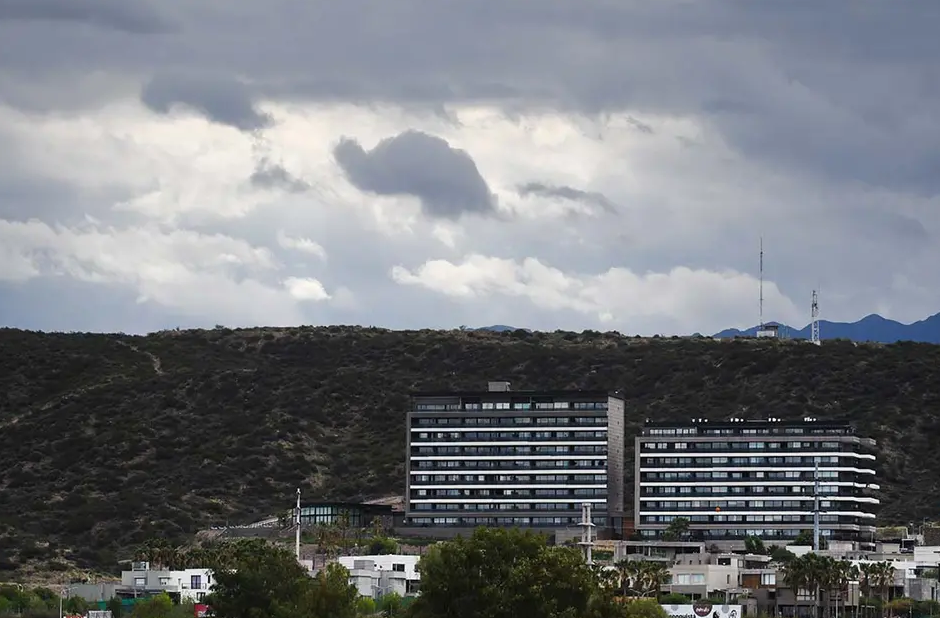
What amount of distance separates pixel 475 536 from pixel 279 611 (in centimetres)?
1840

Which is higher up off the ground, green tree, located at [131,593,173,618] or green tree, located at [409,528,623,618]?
green tree, located at [409,528,623,618]

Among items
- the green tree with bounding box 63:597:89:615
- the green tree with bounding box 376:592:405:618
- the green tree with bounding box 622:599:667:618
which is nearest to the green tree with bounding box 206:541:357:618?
the green tree with bounding box 622:599:667:618

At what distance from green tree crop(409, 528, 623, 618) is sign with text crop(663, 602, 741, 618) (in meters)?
53.5

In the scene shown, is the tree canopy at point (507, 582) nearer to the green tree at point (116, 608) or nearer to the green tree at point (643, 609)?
the green tree at point (643, 609)

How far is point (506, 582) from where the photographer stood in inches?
4995

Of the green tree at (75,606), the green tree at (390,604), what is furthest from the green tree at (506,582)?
the green tree at (75,606)

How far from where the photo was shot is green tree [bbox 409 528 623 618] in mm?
125500

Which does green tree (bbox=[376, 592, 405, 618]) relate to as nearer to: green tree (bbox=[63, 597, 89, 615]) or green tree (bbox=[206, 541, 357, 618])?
green tree (bbox=[63, 597, 89, 615])

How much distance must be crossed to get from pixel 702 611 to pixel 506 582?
200 ft

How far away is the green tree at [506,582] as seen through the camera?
12550 cm

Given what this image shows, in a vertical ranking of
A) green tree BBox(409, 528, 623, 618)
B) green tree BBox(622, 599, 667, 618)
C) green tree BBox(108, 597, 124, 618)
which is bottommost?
green tree BBox(108, 597, 124, 618)

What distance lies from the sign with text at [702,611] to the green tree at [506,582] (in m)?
53.5

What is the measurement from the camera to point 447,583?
129125 millimetres

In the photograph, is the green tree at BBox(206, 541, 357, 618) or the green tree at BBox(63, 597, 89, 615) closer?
the green tree at BBox(206, 541, 357, 618)
